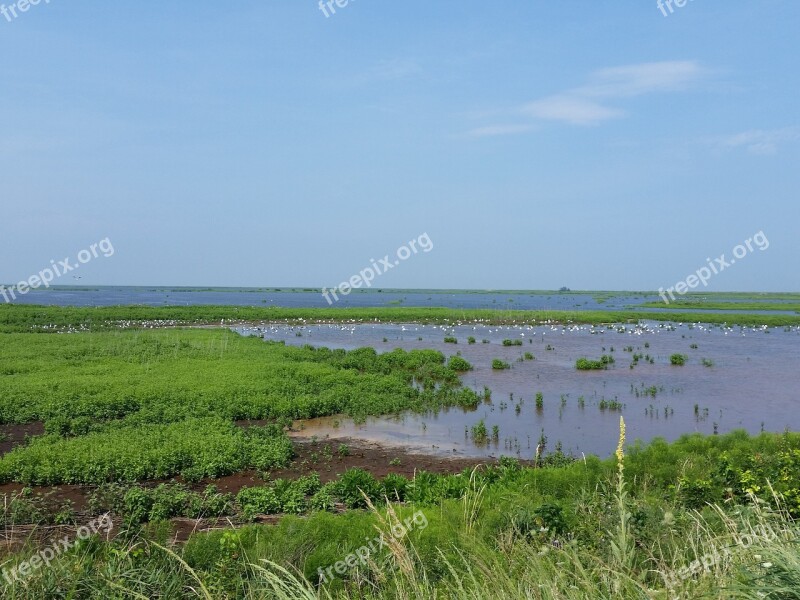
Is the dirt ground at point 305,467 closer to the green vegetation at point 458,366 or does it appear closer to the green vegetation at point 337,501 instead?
the green vegetation at point 337,501

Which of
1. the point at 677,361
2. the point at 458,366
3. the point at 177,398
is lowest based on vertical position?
the point at 677,361

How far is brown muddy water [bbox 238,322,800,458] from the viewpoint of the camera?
15.7 meters

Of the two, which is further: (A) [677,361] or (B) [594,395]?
(A) [677,361]

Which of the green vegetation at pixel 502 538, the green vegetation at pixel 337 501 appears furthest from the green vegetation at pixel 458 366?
the green vegetation at pixel 502 538

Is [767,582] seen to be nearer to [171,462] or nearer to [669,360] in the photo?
[171,462]

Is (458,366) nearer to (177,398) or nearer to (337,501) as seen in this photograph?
(177,398)

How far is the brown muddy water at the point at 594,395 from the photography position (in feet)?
51.6

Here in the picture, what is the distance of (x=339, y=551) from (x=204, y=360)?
1906cm

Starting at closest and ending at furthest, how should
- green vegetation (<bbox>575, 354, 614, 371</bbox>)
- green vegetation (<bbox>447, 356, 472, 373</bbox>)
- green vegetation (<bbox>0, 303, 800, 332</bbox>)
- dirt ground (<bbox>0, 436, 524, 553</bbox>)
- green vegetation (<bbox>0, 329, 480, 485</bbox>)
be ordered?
dirt ground (<bbox>0, 436, 524, 553</bbox>) → green vegetation (<bbox>0, 329, 480, 485</bbox>) → green vegetation (<bbox>447, 356, 472, 373</bbox>) → green vegetation (<bbox>575, 354, 614, 371</bbox>) → green vegetation (<bbox>0, 303, 800, 332</bbox>)

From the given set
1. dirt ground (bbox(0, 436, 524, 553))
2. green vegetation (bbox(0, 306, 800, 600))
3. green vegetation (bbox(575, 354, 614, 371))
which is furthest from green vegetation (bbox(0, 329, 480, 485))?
green vegetation (bbox(575, 354, 614, 371))

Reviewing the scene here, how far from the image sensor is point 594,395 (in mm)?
21328

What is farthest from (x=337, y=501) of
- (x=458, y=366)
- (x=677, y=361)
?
(x=677, y=361)

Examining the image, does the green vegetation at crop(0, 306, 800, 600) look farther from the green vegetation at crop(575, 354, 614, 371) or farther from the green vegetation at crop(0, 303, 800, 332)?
the green vegetation at crop(0, 303, 800, 332)

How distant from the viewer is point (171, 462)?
11.8 meters
